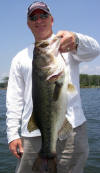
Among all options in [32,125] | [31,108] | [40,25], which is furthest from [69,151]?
[40,25]

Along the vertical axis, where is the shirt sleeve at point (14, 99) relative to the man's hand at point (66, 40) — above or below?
below

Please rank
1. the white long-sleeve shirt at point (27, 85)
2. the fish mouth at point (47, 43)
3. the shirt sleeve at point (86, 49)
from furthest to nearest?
1. the white long-sleeve shirt at point (27, 85)
2. the shirt sleeve at point (86, 49)
3. the fish mouth at point (47, 43)

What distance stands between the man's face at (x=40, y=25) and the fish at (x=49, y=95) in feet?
2.17

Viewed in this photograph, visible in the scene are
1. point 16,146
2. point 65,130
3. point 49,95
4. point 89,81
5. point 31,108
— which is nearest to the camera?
point 49,95

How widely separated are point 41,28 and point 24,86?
951 millimetres

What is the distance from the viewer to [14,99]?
13.2 ft

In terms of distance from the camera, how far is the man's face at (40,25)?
368 cm

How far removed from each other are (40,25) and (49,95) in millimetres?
1151

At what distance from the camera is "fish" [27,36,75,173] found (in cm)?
306

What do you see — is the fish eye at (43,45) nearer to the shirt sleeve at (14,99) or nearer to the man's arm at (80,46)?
the man's arm at (80,46)

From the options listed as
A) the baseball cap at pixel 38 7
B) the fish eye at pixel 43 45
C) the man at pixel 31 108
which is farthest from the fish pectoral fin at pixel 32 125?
the baseball cap at pixel 38 7

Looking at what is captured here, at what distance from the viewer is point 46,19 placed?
370 cm

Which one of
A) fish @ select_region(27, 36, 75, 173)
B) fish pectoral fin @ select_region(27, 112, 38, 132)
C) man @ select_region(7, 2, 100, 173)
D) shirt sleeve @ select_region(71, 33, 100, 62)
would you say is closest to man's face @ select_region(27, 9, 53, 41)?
man @ select_region(7, 2, 100, 173)

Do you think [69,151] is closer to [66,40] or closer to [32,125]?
[32,125]
